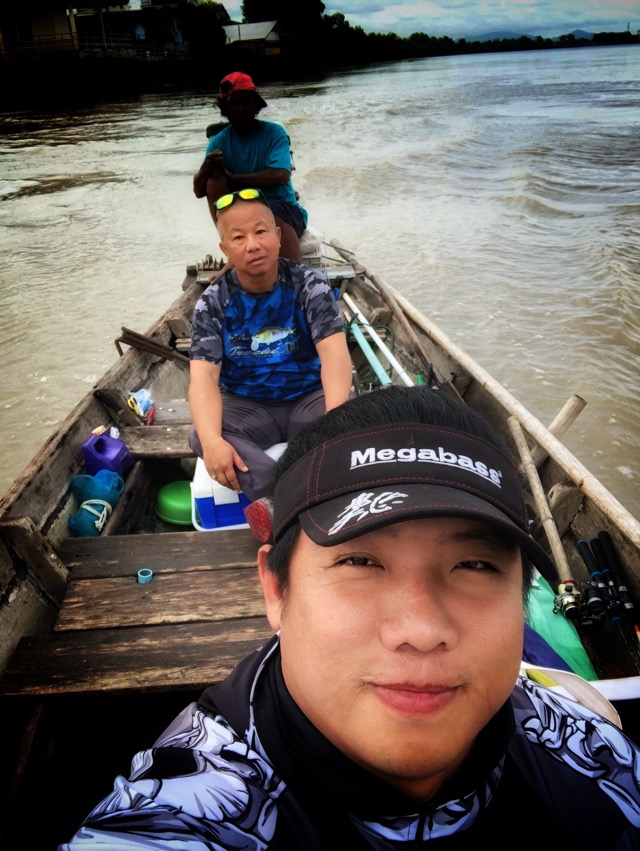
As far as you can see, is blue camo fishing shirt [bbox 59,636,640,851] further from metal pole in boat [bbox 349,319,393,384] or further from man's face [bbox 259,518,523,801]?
metal pole in boat [bbox 349,319,393,384]

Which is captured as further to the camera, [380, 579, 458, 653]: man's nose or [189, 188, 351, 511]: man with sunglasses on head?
[189, 188, 351, 511]: man with sunglasses on head

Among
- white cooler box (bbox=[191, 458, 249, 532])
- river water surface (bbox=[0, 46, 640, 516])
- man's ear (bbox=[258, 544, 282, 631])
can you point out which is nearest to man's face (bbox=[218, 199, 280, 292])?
white cooler box (bbox=[191, 458, 249, 532])

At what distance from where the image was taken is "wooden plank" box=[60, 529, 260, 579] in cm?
265

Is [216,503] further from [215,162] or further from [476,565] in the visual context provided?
[215,162]

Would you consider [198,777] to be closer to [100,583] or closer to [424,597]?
[424,597]

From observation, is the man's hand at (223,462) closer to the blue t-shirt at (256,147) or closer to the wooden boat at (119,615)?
the wooden boat at (119,615)

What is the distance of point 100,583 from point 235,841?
1.92 meters

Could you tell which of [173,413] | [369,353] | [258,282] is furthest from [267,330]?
[369,353]

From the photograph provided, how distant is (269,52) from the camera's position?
63.3m

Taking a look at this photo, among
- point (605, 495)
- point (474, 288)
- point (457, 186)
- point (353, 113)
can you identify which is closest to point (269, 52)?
point (353, 113)

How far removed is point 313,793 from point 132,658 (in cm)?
149

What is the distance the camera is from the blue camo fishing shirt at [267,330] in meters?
2.94

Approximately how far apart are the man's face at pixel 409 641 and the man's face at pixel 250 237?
220 cm

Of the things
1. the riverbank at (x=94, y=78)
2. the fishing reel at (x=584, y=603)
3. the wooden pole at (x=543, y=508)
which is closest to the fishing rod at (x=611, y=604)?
the fishing reel at (x=584, y=603)
